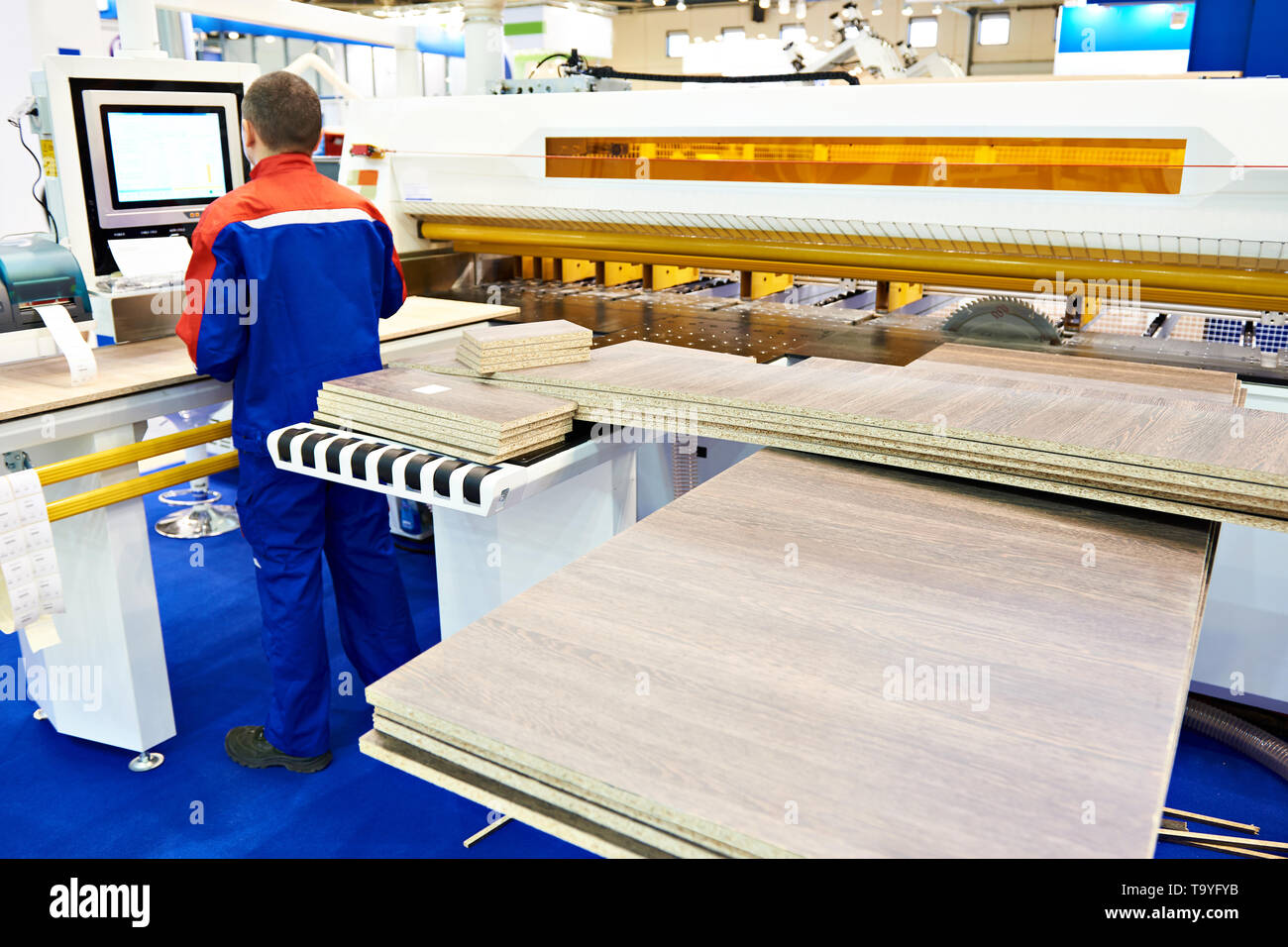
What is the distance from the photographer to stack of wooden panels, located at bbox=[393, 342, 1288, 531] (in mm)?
1683

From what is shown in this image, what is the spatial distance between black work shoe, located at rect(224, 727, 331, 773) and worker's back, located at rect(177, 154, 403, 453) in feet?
2.89

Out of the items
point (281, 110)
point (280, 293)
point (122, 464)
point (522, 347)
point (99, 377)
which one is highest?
point (281, 110)

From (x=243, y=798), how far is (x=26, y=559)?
2.81 ft

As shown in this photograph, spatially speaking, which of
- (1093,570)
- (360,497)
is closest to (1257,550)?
(1093,570)

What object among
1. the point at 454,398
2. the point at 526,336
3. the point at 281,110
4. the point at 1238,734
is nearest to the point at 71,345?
the point at 281,110

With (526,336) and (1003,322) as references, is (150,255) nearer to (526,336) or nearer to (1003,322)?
(526,336)

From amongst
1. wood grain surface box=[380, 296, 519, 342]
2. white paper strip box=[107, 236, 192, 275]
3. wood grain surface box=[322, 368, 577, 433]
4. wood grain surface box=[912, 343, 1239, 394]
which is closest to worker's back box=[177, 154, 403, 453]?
wood grain surface box=[322, 368, 577, 433]

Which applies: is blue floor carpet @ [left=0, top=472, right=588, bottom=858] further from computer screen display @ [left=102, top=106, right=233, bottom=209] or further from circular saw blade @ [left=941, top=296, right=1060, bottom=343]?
circular saw blade @ [left=941, top=296, right=1060, bottom=343]

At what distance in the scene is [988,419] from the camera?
1.90 m

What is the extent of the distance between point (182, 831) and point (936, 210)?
255 centimetres

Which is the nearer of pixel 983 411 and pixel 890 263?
pixel 983 411

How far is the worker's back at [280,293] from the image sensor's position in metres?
2.37

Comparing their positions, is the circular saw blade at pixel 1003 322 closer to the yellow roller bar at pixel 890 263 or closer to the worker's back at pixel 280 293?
the yellow roller bar at pixel 890 263

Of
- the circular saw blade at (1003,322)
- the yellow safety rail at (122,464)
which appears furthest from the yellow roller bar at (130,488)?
the circular saw blade at (1003,322)
